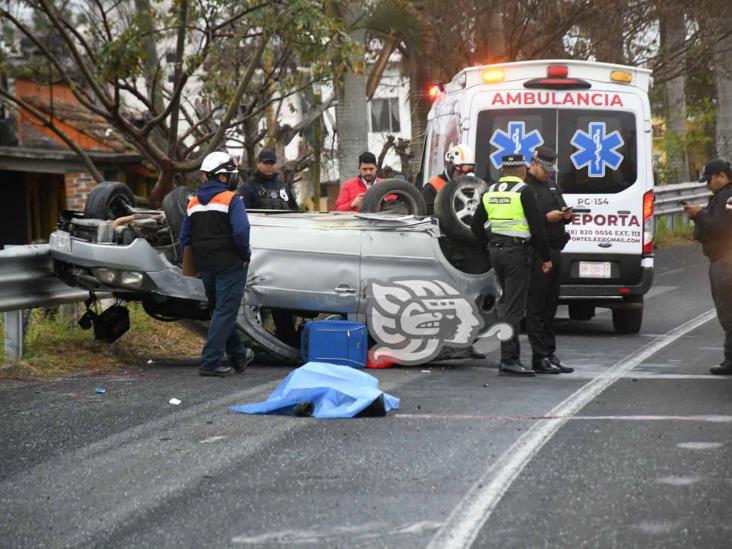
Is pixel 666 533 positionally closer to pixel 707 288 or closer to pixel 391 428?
pixel 391 428

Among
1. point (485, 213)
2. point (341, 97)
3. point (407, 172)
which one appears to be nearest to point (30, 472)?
point (485, 213)

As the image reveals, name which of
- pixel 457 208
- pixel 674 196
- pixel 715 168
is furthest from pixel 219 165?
pixel 674 196

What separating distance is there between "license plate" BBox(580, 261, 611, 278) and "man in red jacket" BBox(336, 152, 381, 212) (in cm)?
226

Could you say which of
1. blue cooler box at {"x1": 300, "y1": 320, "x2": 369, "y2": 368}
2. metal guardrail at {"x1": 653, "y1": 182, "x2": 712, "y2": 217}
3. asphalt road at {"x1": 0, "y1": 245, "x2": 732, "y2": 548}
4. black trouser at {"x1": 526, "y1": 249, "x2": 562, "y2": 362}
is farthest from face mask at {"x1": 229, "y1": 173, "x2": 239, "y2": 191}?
metal guardrail at {"x1": 653, "y1": 182, "x2": 712, "y2": 217}

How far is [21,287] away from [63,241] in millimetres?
490

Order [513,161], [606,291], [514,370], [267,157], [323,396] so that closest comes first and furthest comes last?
[323,396] < [514,370] < [513,161] < [267,157] < [606,291]

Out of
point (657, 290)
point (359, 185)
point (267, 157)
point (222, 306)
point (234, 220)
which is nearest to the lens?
point (234, 220)

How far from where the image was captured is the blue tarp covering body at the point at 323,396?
8.52 m

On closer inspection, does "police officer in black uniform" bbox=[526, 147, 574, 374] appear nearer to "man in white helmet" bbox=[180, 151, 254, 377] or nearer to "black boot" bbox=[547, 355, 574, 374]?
"black boot" bbox=[547, 355, 574, 374]

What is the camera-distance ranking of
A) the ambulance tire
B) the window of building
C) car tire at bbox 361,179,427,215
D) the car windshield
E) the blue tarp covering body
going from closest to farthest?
the blue tarp covering body, car tire at bbox 361,179,427,215, the car windshield, the ambulance tire, the window of building

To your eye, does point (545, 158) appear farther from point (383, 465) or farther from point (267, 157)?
point (383, 465)

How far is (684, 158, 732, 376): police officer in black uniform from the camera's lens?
10.9m

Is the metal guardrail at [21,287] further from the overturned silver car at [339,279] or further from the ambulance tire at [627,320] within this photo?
the ambulance tire at [627,320]

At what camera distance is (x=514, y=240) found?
427 inches
